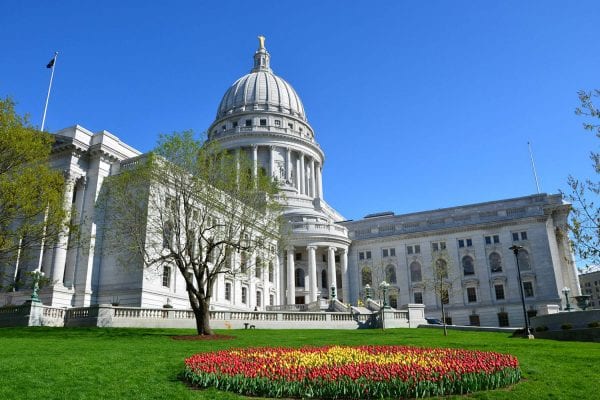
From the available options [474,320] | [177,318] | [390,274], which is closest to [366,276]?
[390,274]

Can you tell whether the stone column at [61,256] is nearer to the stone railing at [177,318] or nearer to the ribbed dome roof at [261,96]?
the stone railing at [177,318]

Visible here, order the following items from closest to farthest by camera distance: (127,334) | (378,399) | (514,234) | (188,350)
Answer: (378,399) < (188,350) < (127,334) < (514,234)

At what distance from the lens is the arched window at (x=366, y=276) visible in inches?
3031

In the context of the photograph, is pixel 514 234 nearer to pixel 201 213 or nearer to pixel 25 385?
pixel 201 213

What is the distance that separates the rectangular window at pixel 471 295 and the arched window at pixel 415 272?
280 inches

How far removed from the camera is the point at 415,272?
7512 cm

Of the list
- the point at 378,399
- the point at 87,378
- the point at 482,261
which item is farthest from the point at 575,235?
the point at 482,261

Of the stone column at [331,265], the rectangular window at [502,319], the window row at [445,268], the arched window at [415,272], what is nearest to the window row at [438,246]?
the window row at [445,268]

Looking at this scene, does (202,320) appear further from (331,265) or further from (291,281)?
(331,265)

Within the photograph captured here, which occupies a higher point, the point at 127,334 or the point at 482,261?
the point at 482,261

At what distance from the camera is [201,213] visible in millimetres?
33656

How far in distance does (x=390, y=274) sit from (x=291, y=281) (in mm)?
17628

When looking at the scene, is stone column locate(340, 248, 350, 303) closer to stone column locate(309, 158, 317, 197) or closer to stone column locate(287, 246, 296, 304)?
stone column locate(287, 246, 296, 304)

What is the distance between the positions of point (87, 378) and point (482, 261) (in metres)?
66.1
